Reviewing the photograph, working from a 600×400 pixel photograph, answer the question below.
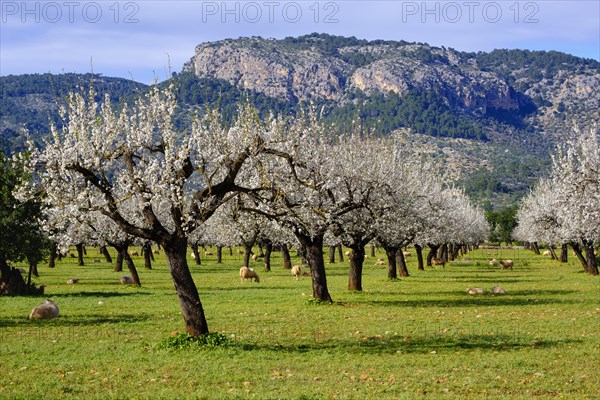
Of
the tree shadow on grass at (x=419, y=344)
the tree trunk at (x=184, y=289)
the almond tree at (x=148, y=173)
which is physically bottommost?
the tree shadow on grass at (x=419, y=344)

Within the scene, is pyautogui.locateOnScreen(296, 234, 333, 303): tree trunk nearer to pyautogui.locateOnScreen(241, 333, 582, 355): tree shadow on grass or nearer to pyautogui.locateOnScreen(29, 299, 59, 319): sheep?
pyautogui.locateOnScreen(241, 333, 582, 355): tree shadow on grass

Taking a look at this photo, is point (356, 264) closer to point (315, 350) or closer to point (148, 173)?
point (315, 350)

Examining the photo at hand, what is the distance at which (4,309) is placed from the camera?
3138cm

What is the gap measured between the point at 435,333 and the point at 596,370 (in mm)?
7209

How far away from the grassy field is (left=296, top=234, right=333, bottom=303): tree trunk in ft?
2.24

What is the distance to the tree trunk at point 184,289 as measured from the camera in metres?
20.3

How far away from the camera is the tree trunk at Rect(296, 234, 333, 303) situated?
32.4 m

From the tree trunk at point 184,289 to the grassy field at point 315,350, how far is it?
3.72 ft

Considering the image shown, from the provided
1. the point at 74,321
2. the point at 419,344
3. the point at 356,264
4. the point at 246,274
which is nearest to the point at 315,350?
the point at 419,344

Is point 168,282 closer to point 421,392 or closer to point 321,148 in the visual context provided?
point 321,148

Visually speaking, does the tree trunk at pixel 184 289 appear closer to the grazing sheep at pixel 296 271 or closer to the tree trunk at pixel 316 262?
the tree trunk at pixel 316 262

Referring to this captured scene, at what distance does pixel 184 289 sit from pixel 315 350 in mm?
4278

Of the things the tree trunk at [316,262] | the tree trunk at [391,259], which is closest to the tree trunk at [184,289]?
the tree trunk at [316,262]

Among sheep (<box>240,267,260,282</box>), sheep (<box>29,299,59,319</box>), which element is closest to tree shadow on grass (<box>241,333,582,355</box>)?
sheep (<box>29,299,59,319</box>)
